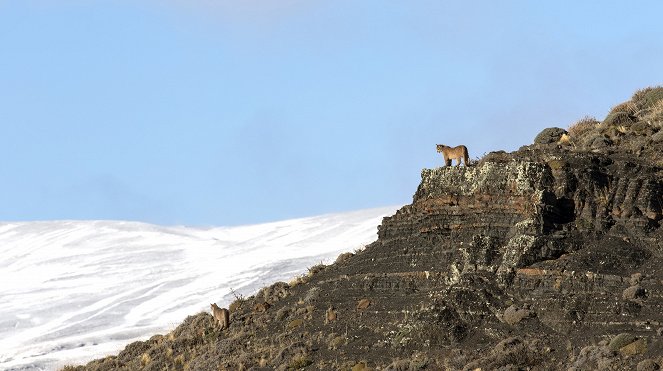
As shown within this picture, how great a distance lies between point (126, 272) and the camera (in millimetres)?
98062

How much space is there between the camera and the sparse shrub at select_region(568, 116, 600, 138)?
166ft

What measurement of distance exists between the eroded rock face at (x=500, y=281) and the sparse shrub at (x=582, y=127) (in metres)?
5.59

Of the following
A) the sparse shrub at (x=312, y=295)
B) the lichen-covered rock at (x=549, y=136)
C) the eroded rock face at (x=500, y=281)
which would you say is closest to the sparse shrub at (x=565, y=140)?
the lichen-covered rock at (x=549, y=136)

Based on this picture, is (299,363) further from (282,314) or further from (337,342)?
(282,314)

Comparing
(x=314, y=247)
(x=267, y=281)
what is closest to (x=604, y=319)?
(x=267, y=281)

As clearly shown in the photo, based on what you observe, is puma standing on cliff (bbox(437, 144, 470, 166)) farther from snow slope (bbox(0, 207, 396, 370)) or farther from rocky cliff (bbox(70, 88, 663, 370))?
snow slope (bbox(0, 207, 396, 370))

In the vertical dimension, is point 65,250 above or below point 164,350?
above

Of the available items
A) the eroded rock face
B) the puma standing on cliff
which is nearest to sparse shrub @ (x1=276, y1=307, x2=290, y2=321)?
the eroded rock face

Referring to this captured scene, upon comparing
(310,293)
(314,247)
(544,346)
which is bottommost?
(544,346)

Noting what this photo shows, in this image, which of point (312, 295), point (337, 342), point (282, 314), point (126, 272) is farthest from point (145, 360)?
point (126, 272)

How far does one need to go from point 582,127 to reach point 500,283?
44.1ft

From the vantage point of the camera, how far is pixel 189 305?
284 ft

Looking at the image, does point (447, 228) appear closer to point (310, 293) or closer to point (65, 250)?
point (310, 293)

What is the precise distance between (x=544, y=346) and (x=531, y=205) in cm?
530
